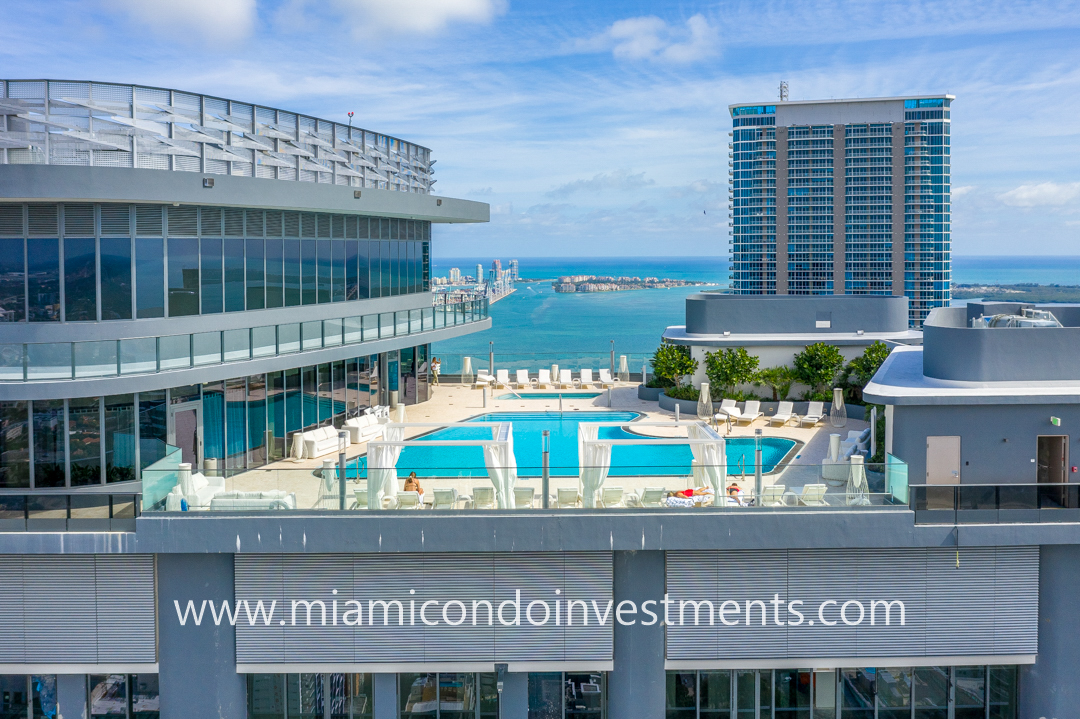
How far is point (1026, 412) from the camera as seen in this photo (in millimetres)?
14922

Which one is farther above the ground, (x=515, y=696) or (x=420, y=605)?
(x=420, y=605)

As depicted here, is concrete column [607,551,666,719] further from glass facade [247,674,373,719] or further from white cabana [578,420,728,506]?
glass facade [247,674,373,719]

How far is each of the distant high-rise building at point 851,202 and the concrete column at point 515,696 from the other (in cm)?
12014

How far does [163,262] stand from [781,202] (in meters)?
121

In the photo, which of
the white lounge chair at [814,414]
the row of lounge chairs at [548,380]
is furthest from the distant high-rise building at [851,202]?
the white lounge chair at [814,414]

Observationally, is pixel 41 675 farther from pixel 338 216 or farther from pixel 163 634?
pixel 338 216

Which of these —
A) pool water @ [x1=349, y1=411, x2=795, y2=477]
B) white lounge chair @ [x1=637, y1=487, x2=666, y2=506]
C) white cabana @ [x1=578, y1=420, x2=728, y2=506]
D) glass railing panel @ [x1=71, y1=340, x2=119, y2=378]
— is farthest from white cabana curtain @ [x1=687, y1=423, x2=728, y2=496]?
glass railing panel @ [x1=71, y1=340, x2=119, y2=378]

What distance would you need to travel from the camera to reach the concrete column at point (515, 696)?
47.9ft

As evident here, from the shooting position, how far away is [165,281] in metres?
17.6

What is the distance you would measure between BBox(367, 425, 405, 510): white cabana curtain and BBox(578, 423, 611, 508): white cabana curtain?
287 cm

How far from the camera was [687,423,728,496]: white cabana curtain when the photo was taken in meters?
14.1

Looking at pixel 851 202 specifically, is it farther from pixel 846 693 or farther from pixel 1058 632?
pixel 846 693

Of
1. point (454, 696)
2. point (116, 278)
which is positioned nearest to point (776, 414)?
point (454, 696)

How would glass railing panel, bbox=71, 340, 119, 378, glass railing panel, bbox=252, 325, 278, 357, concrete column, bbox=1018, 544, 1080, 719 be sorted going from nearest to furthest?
concrete column, bbox=1018, 544, 1080, 719
glass railing panel, bbox=71, 340, 119, 378
glass railing panel, bbox=252, 325, 278, 357
